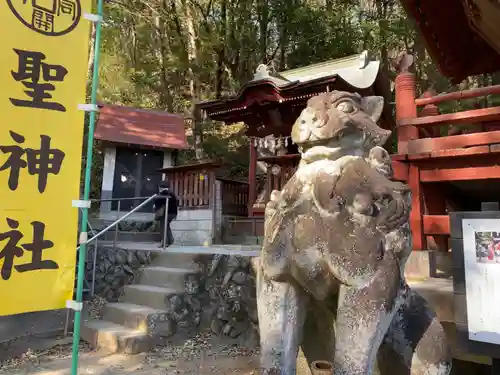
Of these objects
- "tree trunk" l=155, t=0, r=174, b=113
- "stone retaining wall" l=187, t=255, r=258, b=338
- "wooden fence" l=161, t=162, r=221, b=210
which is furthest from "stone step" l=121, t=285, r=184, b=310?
"tree trunk" l=155, t=0, r=174, b=113

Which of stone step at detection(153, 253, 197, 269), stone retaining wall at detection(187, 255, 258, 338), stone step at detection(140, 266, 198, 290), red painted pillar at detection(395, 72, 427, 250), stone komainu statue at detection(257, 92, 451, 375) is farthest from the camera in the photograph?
stone step at detection(153, 253, 197, 269)

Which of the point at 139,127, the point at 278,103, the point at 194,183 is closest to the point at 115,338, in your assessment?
the point at 194,183

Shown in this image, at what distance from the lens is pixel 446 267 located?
554 centimetres

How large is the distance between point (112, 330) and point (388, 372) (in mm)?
4192

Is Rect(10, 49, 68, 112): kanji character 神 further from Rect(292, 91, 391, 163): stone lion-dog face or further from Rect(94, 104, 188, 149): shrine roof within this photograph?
Rect(94, 104, 188, 149): shrine roof

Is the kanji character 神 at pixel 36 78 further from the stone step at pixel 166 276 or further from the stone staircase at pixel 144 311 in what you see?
the stone step at pixel 166 276

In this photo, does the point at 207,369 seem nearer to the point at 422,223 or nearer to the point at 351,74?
the point at 422,223

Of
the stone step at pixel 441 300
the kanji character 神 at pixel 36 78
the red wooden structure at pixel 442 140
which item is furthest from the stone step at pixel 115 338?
the red wooden structure at pixel 442 140

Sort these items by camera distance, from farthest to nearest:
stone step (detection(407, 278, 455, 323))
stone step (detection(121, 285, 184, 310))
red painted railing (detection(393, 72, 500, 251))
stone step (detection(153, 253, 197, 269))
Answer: stone step (detection(153, 253, 197, 269)) → stone step (detection(121, 285, 184, 310)) → red painted railing (detection(393, 72, 500, 251)) → stone step (detection(407, 278, 455, 323))

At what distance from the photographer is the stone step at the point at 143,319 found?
216 inches

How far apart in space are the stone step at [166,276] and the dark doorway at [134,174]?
8.30 meters

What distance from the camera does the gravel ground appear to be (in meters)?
4.68

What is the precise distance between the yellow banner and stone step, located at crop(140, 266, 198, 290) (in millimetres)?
3115

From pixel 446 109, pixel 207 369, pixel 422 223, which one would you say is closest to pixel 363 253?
pixel 422 223
